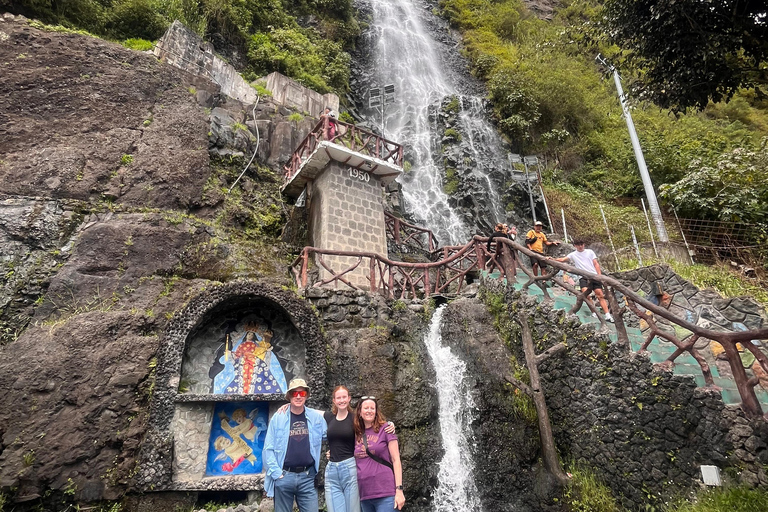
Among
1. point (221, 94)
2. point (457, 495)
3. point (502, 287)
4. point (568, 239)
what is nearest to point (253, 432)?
point (457, 495)

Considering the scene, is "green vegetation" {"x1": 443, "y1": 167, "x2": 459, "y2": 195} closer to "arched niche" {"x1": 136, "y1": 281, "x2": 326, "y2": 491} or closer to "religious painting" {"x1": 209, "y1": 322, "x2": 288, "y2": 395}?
"arched niche" {"x1": 136, "y1": 281, "x2": 326, "y2": 491}

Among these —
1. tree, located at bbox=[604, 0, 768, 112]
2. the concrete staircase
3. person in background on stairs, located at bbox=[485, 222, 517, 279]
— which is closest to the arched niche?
person in background on stairs, located at bbox=[485, 222, 517, 279]

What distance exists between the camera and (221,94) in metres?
Result: 12.4

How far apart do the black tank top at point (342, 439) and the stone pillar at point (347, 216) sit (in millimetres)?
5993

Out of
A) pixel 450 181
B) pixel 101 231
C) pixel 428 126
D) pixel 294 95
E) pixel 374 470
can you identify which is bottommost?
pixel 374 470

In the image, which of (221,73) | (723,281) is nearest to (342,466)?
(723,281)

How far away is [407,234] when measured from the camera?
13344mm

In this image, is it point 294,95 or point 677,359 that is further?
point 294,95

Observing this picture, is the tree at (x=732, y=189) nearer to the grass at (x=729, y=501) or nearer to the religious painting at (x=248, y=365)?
the grass at (x=729, y=501)

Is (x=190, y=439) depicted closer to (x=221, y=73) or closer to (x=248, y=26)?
→ (x=221, y=73)

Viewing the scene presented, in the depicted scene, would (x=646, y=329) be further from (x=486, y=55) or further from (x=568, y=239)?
(x=486, y=55)

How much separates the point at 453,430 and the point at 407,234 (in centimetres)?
751

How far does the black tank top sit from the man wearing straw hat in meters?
0.26

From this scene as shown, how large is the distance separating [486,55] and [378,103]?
867cm
